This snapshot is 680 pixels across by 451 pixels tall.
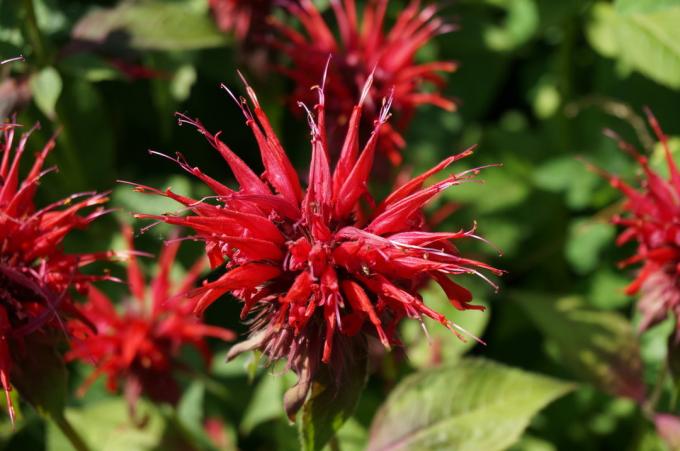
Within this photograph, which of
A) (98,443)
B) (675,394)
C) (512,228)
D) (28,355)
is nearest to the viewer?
(28,355)

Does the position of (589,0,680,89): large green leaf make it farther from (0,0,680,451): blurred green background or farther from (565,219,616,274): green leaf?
(565,219,616,274): green leaf

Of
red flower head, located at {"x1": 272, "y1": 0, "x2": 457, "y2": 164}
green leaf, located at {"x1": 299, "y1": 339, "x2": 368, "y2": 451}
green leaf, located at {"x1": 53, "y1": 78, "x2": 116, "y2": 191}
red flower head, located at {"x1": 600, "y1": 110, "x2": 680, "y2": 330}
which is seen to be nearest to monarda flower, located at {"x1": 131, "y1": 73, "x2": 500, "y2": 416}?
green leaf, located at {"x1": 299, "y1": 339, "x2": 368, "y2": 451}

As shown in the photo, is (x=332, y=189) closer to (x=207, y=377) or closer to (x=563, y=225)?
(x=207, y=377)

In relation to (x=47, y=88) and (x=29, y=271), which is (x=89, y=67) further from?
(x=29, y=271)

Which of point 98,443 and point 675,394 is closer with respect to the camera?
point 675,394

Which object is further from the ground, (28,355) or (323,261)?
(323,261)

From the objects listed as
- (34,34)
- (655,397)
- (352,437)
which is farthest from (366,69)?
(655,397)

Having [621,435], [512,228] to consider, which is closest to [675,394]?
[621,435]

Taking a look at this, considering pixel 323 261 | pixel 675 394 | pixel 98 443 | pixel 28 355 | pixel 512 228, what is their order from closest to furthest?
pixel 323 261 → pixel 28 355 → pixel 675 394 → pixel 98 443 → pixel 512 228
